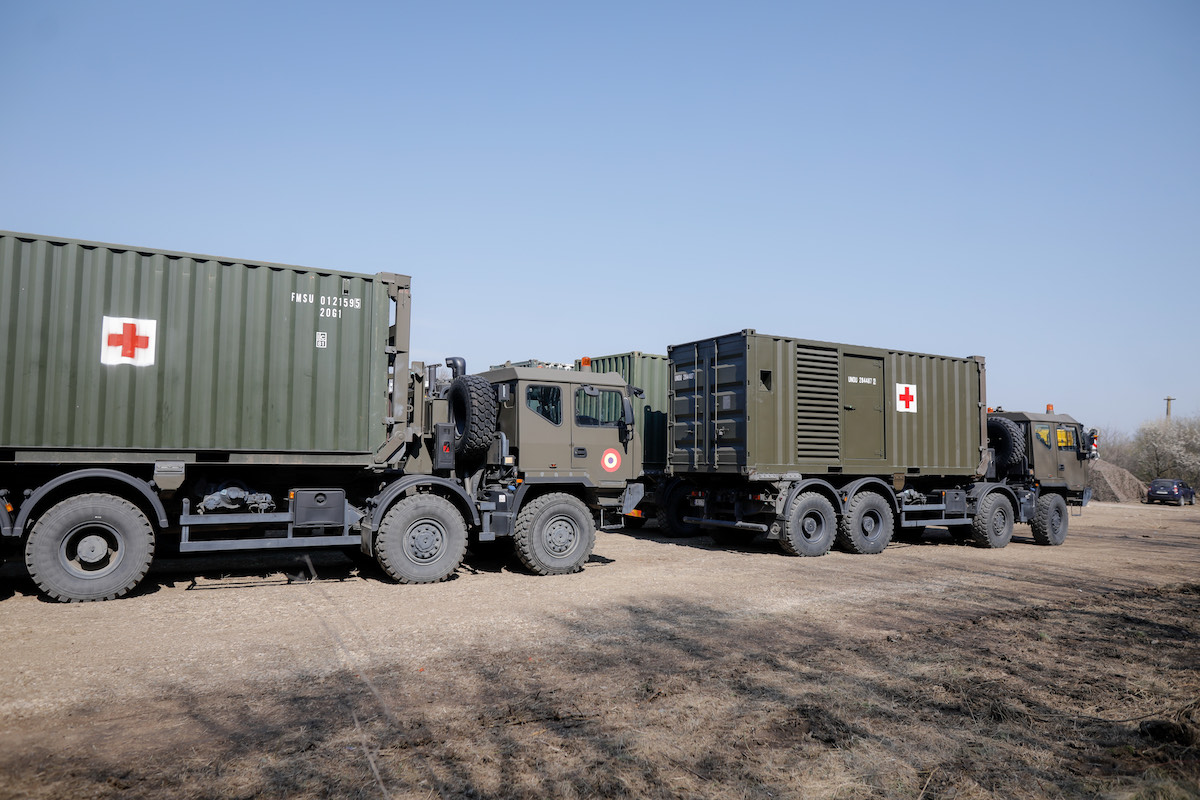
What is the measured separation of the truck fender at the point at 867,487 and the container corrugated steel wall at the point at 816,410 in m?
0.22

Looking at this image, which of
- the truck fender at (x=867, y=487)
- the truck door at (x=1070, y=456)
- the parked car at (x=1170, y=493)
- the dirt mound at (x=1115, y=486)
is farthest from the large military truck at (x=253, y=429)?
the dirt mound at (x=1115, y=486)

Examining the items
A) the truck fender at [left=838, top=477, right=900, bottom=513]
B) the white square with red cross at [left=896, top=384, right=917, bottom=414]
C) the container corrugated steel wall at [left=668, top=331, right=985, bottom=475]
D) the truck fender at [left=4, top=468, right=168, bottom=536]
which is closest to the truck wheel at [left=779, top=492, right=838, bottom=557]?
the truck fender at [left=838, top=477, right=900, bottom=513]

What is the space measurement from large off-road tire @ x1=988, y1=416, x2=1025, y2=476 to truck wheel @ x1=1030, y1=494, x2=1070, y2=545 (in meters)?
1.05

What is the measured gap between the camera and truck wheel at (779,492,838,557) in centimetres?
1259

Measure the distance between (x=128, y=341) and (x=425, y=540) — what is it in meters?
3.99

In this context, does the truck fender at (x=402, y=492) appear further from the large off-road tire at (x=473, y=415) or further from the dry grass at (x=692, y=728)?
the dry grass at (x=692, y=728)

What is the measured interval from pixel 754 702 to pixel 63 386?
7.53 meters

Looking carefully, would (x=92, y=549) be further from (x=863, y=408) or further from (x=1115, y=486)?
(x=1115, y=486)

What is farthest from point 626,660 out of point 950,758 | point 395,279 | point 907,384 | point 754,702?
point 907,384

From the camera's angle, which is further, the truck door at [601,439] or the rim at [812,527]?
the rim at [812,527]

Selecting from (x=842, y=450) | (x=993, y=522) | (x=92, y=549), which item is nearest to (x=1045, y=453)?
(x=993, y=522)

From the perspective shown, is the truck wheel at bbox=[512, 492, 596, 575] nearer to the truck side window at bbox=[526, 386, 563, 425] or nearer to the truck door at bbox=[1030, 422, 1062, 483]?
the truck side window at bbox=[526, 386, 563, 425]

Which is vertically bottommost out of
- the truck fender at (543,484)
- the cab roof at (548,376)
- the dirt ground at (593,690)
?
the dirt ground at (593,690)

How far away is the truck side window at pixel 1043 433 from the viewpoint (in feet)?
54.2
